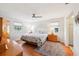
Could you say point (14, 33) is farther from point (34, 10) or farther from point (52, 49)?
point (52, 49)

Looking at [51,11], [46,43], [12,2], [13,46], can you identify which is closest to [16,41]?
[13,46]

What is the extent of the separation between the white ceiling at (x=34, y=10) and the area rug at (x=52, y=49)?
1.24 feet

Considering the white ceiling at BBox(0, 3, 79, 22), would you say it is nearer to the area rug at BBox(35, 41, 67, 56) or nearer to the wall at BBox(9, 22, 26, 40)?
the wall at BBox(9, 22, 26, 40)

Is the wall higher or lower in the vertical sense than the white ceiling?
lower

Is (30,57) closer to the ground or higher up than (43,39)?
closer to the ground

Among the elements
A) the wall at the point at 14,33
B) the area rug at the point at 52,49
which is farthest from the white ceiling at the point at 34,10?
the area rug at the point at 52,49

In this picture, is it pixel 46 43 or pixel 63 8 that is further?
pixel 46 43

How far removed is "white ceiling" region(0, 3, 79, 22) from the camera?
3.85 feet

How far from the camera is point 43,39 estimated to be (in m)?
1.26

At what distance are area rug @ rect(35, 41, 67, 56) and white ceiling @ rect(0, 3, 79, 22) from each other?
0.38 m

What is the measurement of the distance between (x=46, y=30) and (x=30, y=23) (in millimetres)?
242

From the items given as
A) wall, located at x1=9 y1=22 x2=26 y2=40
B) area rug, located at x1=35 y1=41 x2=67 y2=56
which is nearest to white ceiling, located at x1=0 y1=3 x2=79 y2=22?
wall, located at x1=9 y1=22 x2=26 y2=40

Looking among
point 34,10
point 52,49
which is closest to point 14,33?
point 34,10

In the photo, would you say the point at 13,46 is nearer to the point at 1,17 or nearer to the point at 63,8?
the point at 1,17
